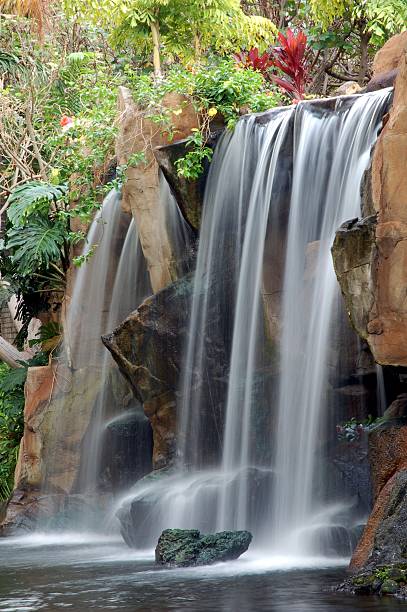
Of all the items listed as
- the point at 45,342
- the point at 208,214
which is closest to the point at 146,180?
the point at 208,214

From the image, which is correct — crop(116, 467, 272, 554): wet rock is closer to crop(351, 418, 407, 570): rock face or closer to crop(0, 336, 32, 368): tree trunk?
crop(351, 418, 407, 570): rock face

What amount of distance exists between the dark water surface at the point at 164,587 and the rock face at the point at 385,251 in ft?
6.62

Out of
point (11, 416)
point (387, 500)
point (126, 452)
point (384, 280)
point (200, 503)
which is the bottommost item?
point (387, 500)

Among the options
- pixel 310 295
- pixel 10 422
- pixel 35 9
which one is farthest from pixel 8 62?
pixel 310 295

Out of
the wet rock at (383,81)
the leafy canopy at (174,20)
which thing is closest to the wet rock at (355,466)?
the wet rock at (383,81)

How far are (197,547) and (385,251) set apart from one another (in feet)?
11.0

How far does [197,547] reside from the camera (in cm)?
972

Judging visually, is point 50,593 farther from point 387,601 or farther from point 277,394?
point 277,394

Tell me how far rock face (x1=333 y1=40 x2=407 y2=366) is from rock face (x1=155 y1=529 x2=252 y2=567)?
96.3 inches

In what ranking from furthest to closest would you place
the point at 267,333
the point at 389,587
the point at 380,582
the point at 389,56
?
the point at 389,56, the point at 267,333, the point at 380,582, the point at 389,587

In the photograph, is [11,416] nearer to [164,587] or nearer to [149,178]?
[149,178]

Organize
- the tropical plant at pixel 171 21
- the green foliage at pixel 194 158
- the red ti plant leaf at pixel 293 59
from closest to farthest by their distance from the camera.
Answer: the green foliage at pixel 194 158 → the red ti plant leaf at pixel 293 59 → the tropical plant at pixel 171 21

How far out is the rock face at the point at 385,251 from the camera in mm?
8469

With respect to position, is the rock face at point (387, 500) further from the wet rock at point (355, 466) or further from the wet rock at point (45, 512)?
the wet rock at point (45, 512)
